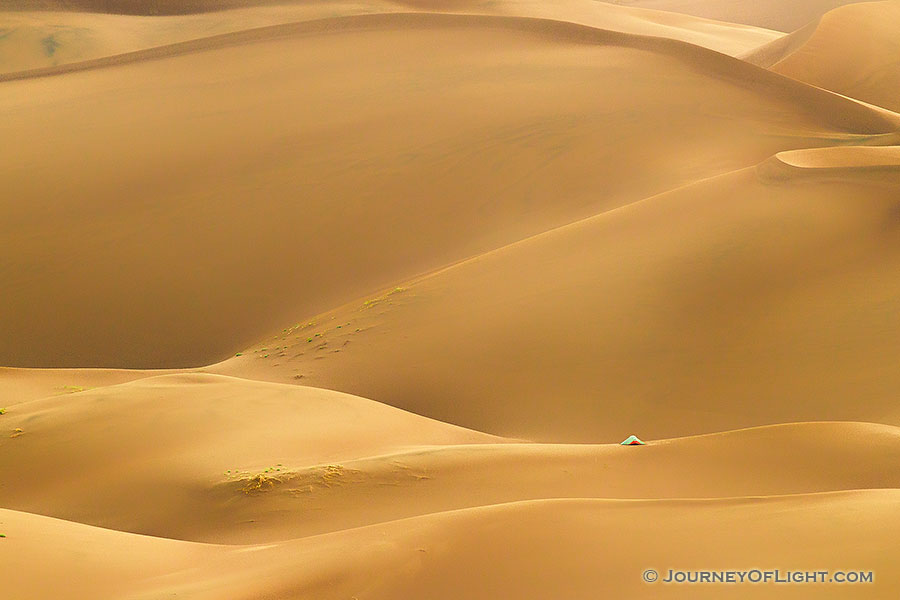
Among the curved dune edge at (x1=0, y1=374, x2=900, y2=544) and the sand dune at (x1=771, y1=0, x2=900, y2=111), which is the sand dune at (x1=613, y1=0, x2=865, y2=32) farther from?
the curved dune edge at (x1=0, y1=374, x2=900, y2=544)

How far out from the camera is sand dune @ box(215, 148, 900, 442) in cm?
685

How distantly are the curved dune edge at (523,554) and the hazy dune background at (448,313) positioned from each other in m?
0.02

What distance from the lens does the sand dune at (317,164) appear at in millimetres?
9953

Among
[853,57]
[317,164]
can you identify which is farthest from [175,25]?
[853,57]

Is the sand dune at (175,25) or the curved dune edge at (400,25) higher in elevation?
the sand dune at (175,25)

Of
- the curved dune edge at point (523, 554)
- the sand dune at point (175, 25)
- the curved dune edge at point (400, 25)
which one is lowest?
the curved dune edge at point (523, 554)

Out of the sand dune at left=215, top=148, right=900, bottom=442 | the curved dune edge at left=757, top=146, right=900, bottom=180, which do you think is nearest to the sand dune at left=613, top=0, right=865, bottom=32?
the curved dune edge at left=757, top=146, right=900, bottom=180

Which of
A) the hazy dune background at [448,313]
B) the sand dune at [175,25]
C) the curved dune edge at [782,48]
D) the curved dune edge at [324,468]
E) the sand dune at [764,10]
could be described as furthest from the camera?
the sand dune at [764,10]

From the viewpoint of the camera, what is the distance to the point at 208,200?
37.2 feet

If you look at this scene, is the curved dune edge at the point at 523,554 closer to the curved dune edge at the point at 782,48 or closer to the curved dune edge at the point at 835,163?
the curved dune edge at the point at 835,163

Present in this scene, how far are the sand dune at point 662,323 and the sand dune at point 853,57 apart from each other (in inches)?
263

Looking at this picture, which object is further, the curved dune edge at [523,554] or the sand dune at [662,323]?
the sand dune at [662,323]

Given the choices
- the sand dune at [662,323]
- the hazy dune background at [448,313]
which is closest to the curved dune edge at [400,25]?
the hazy dune background at [448,313]

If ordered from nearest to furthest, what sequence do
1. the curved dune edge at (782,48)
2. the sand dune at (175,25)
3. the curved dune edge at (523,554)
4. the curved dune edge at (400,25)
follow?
the curved dune edge at (523,554)
the curved dune edge at (400,25)
the curved dune edge at (782,48)
the sand dune at (175,25)
